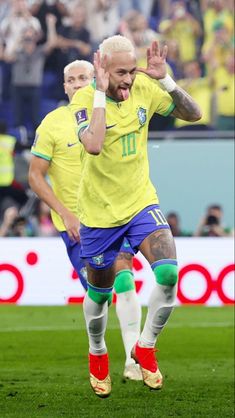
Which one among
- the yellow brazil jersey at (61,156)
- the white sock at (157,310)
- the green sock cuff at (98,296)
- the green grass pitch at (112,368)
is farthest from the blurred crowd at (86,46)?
the white sock at (157,310)

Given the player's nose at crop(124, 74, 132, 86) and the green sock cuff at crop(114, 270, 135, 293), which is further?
the green sock cuff at crop(114, 270, 135, 293)

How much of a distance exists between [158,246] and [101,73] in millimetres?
1155

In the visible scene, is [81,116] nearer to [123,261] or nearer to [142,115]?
[142,115]

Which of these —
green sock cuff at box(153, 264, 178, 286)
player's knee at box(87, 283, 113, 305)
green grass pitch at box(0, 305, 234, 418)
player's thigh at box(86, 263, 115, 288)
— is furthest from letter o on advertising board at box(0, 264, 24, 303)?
green sock cuff at box(153, 264, 178, 286)

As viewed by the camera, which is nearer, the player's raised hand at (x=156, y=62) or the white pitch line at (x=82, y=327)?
the player's raised hand at (x=156, y=62)

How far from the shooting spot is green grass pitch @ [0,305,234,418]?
7996 millimetres

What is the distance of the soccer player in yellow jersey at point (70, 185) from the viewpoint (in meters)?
9.25

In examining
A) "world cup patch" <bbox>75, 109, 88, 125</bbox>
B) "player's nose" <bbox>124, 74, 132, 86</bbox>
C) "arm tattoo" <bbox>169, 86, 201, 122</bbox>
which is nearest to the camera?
"player's nose" <bbox>124, 74, 132, 86</bbox>

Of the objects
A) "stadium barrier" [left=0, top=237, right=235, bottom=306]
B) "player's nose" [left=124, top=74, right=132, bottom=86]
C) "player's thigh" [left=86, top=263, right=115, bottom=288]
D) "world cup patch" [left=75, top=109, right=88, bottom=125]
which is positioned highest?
"player's nose" [left=124, top=74, right=132, bottom=86]

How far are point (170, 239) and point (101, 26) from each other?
1102 cm

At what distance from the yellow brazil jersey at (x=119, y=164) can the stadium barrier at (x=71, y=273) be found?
6.03m

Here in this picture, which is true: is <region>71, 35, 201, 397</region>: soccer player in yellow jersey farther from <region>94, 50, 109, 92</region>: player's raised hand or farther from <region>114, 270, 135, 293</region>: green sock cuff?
<region>114, 270, 135, 293</region>: green sock cuff

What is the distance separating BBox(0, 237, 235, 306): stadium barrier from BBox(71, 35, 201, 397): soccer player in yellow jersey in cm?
593

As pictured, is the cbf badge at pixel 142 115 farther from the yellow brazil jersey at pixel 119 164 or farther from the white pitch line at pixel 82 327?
the white pitch line at pixel 82 327
